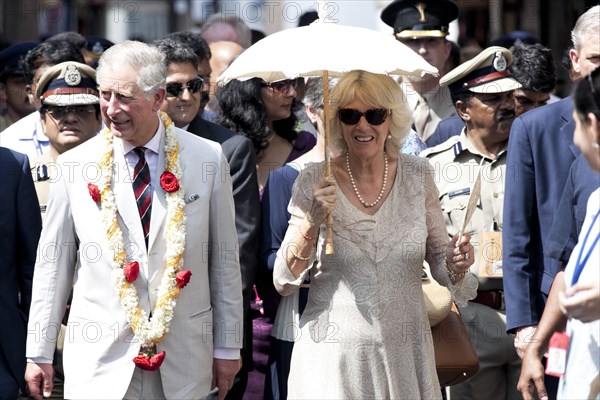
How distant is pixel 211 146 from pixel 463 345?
1.54 metres

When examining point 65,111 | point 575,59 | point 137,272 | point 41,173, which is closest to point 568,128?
point 575,59

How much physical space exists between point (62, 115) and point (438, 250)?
2579 mm

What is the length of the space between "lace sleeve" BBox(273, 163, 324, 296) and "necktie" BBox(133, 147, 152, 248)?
618mm

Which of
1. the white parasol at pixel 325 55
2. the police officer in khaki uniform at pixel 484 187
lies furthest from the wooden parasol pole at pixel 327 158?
the police officer in khaki uniform at pixel 484 187

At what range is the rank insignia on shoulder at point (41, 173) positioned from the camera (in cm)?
743

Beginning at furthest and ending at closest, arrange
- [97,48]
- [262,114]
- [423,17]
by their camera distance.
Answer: [97,48] < [423,17] < [262,114]

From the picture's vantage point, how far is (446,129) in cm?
809

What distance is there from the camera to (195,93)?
7.20 metres

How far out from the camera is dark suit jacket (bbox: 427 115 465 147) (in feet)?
26.3

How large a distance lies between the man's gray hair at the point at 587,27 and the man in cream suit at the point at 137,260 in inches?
67.2

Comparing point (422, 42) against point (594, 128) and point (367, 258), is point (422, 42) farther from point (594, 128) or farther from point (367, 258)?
point (594, 128)

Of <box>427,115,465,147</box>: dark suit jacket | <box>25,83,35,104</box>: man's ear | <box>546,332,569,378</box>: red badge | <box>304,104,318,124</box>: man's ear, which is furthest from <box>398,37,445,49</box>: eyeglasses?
<box>546,332,569,378</box>: red badge

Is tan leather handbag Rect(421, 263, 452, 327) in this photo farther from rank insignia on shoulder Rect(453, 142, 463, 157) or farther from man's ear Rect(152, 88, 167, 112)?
man's ear Rect(152, 88, 167, 112)

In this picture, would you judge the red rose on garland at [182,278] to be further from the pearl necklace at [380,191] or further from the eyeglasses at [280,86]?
the eyeglasses at [280,86]
